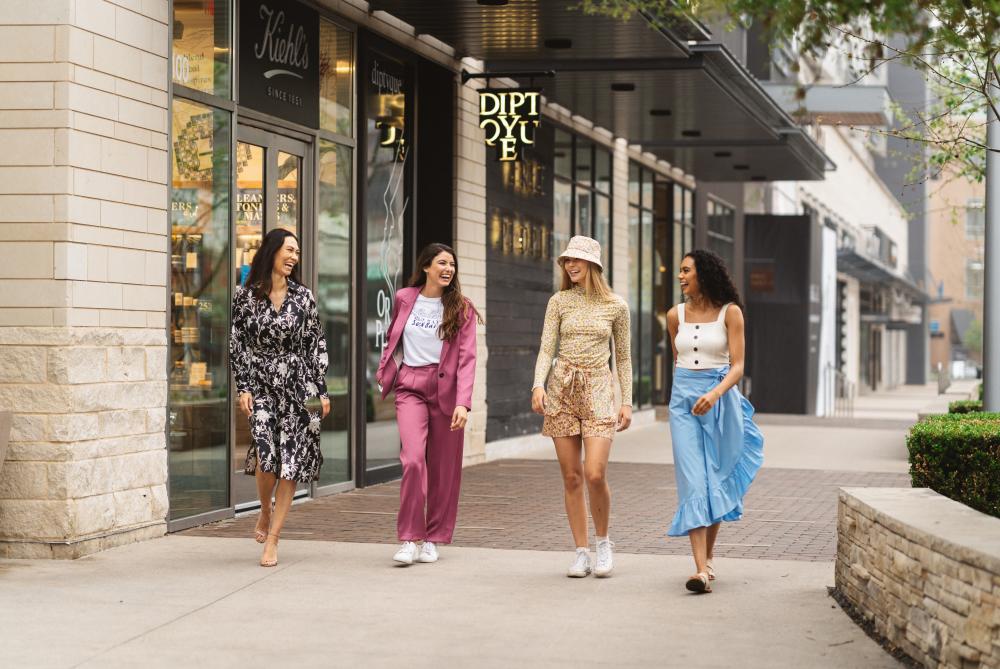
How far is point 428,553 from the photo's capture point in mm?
8938

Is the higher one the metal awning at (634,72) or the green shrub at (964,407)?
the metal awning at (634,72)

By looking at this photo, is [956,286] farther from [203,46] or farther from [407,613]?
[407,613]

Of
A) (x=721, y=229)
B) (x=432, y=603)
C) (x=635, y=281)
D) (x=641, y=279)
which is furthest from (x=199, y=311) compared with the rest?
(x=721, y=229)

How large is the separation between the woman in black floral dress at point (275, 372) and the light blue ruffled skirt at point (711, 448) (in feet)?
6.72

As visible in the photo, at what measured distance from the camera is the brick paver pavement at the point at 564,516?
9.92 m

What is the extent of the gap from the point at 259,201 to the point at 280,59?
1137 mm

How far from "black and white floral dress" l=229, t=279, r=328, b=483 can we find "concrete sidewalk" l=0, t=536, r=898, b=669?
0.62 metres

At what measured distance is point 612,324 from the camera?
8.54 m

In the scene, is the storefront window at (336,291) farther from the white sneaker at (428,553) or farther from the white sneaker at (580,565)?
the white sneaker at (580,565)

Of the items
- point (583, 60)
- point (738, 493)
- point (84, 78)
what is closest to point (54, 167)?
point (84, 78)

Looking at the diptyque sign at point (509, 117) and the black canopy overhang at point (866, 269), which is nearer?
the diptyque sign at point (509, 117)

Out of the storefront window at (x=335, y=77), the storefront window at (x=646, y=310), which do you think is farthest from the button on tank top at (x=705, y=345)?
the storefront window at (x=646, y=310)

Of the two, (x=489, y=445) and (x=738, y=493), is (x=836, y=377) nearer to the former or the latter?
(x=489, y=445)

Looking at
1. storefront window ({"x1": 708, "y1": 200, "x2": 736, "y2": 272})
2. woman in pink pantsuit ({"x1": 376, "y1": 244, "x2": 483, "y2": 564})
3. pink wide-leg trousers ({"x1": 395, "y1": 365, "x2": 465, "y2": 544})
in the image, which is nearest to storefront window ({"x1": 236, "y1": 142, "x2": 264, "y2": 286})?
woman in pink pantsuit ({"x1": 376, "y1": 244, "x2": 483, "y2": 564})
